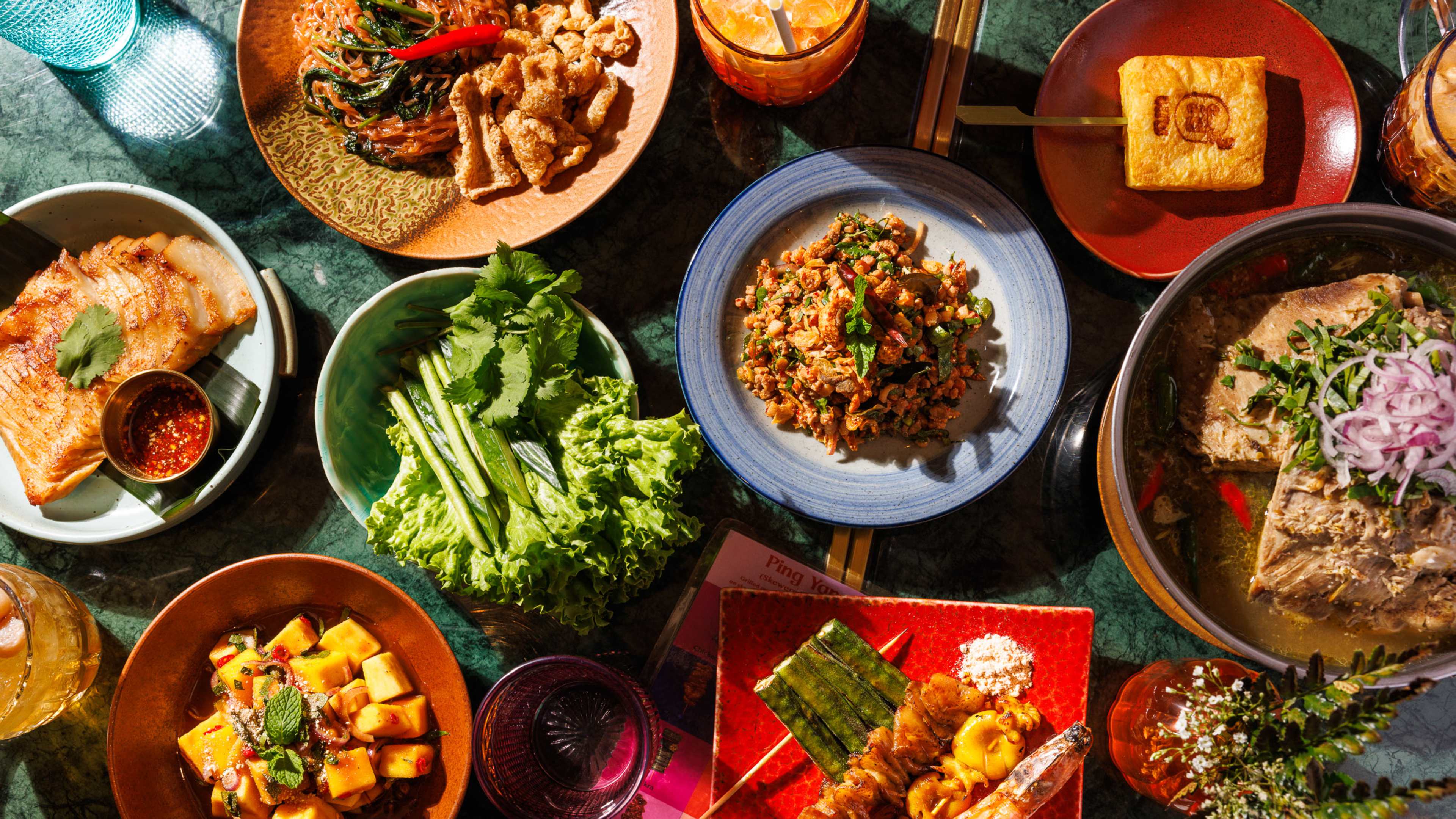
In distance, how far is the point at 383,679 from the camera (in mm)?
2504

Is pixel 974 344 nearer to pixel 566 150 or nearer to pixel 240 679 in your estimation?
pixel 566 150

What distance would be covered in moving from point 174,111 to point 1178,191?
3.23 metres

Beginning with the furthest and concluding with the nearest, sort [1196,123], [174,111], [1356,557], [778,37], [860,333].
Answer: [174,111] → [1196,123] → [778,37] → [860,333] → [1356,557]

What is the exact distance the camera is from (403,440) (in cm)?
256

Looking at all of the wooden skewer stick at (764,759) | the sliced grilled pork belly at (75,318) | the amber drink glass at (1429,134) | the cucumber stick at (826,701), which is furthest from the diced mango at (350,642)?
the amber drink glass at (1429,134)

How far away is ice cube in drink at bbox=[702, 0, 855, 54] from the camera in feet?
7.77

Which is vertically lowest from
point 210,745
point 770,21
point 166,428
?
point 210,745

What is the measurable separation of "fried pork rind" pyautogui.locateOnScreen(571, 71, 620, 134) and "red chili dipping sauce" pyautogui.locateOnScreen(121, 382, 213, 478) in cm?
142

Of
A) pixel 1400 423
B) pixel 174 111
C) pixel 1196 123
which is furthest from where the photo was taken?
pixel 174 111

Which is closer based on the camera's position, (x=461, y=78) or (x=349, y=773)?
(x=349, y=773)

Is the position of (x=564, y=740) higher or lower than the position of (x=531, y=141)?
lower

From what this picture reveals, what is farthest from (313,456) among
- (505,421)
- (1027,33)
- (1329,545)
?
(1329,545)

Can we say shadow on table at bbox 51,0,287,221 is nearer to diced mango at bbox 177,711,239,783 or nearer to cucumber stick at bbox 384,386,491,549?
cucumber stick at bbox 384,386,491,549

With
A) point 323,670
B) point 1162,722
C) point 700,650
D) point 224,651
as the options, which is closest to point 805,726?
point 700,650
